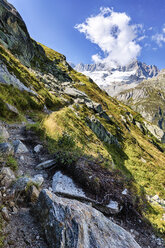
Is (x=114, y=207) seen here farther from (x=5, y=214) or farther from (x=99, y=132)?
(x=99, y=132)

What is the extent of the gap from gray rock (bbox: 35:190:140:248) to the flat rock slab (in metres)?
1.55

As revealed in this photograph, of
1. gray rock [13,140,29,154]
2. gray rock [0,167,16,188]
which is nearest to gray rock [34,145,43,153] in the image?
gray rock [13,140,29,154]

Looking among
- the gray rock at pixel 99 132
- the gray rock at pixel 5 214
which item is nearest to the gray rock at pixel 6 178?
the gray rock at pixel 5 214

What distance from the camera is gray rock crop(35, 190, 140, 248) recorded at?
3055 mm

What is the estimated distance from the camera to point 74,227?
3215 mm

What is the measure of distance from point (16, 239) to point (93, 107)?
33.3 m

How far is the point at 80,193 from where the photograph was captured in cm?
568

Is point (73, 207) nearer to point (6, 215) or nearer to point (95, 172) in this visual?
point (6, 215)

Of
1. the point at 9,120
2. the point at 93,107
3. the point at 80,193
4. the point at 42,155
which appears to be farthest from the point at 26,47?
the point at 80,193

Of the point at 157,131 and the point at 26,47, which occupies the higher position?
the point at 157,131

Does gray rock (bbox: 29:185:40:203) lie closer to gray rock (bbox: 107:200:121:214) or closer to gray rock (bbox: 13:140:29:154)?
gray rock (bbox: 107:200:121:214)

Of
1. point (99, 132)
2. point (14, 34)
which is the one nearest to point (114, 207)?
point (99, 132)

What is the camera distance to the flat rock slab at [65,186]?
18.1 feet

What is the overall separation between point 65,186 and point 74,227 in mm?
2644
